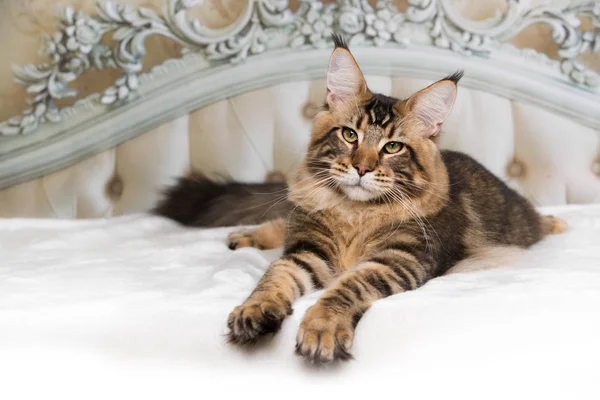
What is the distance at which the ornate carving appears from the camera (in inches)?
89.3

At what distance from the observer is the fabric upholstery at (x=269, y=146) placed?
7.72 feet

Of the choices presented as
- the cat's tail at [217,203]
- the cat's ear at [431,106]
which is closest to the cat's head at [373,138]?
the cat's ear at [431,106]

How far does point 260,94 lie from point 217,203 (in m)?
0.47

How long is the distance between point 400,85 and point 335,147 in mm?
899

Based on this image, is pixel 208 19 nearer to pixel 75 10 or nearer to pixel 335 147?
pixel 75 10

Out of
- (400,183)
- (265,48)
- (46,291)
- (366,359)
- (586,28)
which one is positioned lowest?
(46,291)

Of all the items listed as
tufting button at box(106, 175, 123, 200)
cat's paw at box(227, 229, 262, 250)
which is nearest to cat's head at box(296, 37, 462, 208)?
cat's paw at box(227, 229, 262, 250)

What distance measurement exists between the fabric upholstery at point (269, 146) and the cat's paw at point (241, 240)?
1.58 feet

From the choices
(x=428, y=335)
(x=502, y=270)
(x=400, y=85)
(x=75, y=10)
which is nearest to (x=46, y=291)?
(x=428, y=335)

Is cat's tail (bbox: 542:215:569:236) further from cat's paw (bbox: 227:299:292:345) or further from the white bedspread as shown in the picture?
cat's paw (bbox: 227:299:292:345)

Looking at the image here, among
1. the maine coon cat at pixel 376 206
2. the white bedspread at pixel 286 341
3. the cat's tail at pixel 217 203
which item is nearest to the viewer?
the white bedspread at pixel 286 341

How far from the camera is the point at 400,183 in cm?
155

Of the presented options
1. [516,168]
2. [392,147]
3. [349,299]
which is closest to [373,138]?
[392,147]

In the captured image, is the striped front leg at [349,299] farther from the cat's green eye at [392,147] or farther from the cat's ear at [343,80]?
the cat's ear at [343,80]
